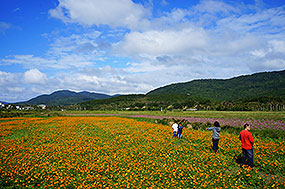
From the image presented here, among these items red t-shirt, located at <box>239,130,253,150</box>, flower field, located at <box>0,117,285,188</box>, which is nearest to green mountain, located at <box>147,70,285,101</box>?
flower field, located at <box>0,117,285,188</box>

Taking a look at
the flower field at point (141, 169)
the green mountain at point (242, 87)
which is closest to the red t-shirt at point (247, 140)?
the flower field at point (141, 169)

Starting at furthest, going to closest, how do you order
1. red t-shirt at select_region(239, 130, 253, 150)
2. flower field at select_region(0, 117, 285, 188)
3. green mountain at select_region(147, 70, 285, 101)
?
1. green mountain at select_region(147, 70, 285, 101)
2. red t-shirt at select_region(239, 130, 253, 150)
3. flower field at select_region(0, 117, 285, 188)

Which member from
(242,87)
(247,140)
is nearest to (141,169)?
(247,140)

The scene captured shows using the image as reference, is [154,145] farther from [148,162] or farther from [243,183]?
[243,183]

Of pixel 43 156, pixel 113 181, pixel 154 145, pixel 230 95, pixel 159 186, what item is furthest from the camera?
pixel 230 95

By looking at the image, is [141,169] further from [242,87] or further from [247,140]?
[242,87]

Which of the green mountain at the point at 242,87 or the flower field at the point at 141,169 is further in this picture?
the green mountain at the point at 242,87

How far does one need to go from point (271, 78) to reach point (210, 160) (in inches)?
7727

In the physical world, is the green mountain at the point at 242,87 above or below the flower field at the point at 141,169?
above

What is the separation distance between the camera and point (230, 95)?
155 metres

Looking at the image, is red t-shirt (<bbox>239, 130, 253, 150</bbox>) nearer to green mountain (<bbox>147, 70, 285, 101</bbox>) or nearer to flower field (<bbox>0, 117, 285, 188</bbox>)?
flower field (<bbox>0, 117, 285, 188</bbox>)

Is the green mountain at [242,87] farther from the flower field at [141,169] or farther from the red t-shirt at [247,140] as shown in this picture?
the red t-shirt at [247,140]

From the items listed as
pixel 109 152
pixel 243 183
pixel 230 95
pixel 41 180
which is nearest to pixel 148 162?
pixel 109 152

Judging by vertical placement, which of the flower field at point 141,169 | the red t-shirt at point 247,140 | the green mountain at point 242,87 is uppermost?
the green mountain at point 242,87
